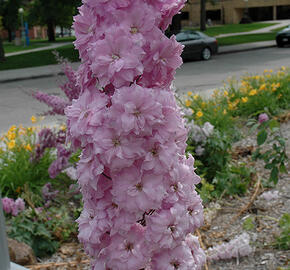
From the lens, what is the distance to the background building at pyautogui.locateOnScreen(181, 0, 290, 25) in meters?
66.7

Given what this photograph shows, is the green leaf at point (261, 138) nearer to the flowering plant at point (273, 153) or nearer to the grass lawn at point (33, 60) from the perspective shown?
the flowering plant at point (273, 153)

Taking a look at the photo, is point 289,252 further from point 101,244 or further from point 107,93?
point 107,93

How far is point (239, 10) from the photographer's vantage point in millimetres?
68000

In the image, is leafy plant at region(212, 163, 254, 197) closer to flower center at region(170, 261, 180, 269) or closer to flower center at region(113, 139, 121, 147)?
flower center at region(170, 261, 180, 269)

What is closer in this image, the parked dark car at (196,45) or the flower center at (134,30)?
the flower center at (134,30)

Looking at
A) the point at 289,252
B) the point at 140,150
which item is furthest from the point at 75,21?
the point at 289,252

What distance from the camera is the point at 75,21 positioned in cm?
161

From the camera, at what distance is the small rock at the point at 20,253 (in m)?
3.25

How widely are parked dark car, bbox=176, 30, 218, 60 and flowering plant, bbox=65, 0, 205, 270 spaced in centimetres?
1977

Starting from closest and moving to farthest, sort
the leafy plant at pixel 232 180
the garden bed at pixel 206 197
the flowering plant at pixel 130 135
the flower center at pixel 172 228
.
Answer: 1. the flowering plant at pixel 130 135
2. the flower center at pixel 172 228
3. the garden bed at pixel 206 197
4. the leafy plant at pixel 232 180

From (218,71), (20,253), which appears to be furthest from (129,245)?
(218,71)

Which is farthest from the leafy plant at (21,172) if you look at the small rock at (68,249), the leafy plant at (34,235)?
the small rock at (68,249)

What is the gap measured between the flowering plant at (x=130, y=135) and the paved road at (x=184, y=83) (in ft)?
22.2

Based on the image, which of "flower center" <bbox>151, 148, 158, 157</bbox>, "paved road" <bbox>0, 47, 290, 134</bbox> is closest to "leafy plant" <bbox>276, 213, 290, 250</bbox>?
"flower center" <bbox>151, 148, 158, 157</bbox>
